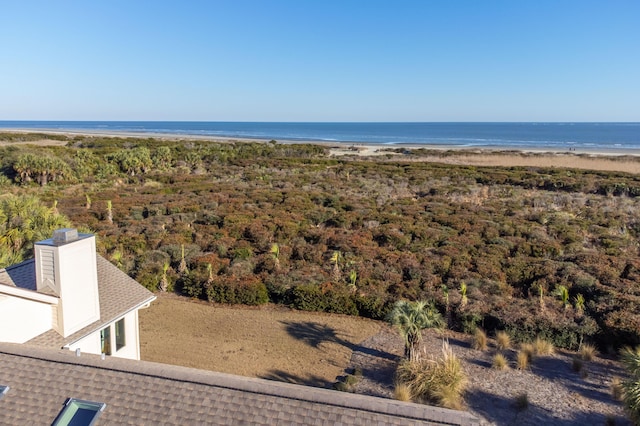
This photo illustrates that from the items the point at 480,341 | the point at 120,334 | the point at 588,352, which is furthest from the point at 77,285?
the point at 588,352

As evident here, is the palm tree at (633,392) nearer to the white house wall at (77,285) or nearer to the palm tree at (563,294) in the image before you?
the palm tree at (563,294)

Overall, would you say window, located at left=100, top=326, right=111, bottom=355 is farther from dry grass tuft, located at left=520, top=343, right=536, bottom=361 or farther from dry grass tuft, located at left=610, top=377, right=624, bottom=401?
dry grass tuft, located at left=610, top=377, right=624, bottom=401

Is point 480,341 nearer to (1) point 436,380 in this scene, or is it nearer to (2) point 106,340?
(1) point 436,380

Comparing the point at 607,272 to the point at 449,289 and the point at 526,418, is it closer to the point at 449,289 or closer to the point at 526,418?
the point at 449,289

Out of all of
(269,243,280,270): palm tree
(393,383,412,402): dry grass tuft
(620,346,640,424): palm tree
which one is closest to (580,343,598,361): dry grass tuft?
(620,346,640,424): palm tree

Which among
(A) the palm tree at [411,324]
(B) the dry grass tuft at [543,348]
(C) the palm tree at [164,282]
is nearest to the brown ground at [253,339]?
(C) the palm tree at [164,282]
